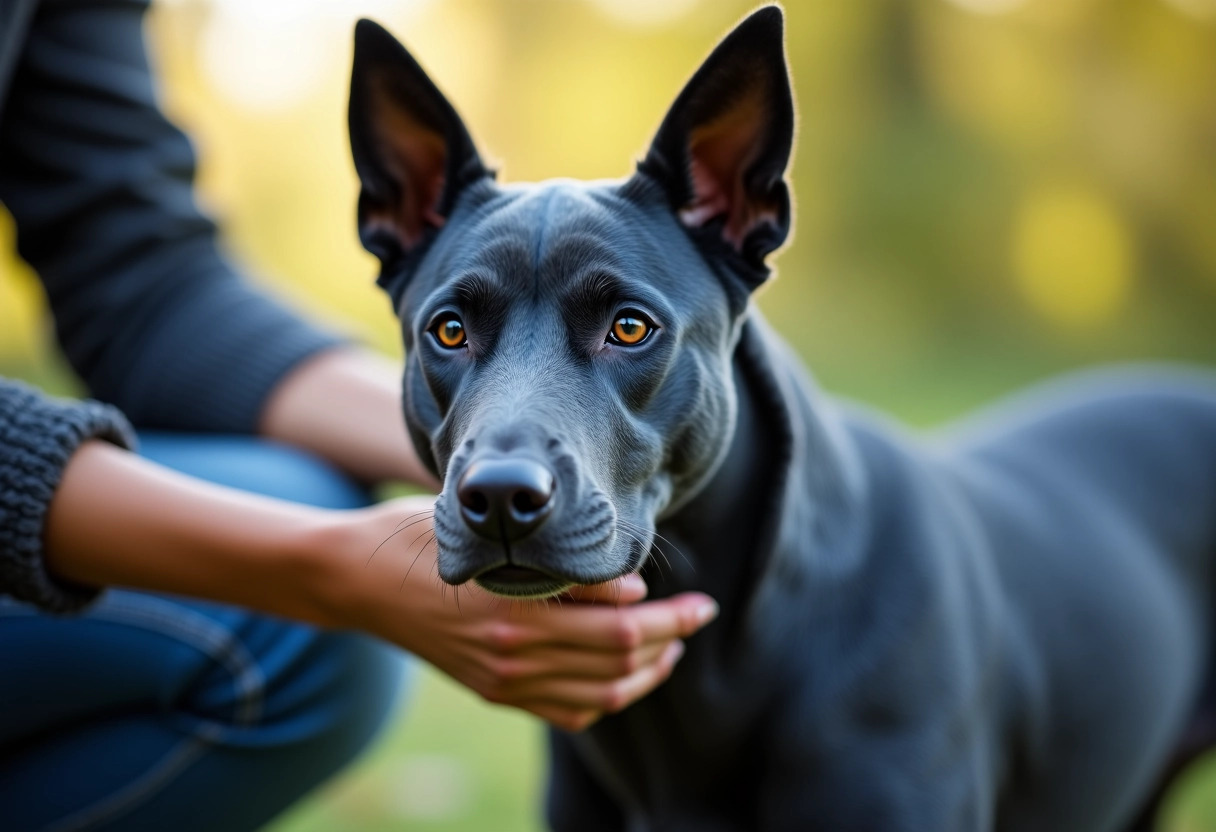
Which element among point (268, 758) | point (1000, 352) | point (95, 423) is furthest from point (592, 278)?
point (1000, 352)

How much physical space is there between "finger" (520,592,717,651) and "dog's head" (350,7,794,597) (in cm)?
14

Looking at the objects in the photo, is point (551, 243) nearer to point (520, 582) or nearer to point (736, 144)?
point (736, 144)

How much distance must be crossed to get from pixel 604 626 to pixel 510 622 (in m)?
0.15

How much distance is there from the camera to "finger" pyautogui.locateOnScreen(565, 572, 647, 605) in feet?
5.87

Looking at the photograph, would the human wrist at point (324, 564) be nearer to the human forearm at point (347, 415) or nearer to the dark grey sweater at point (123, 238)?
the human forearm at point (347, 415)

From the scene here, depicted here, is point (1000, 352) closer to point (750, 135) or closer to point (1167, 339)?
point (1167, 339)

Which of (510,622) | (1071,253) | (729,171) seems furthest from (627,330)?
(1071,253)

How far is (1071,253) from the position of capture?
1122 centimetres

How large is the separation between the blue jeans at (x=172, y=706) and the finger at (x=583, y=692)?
71cm

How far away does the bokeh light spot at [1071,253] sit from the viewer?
1113cm

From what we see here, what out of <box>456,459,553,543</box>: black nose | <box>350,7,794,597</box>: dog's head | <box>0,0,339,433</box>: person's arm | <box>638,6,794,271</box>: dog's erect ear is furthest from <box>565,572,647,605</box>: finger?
<box>0,0,339,433</box>: person's arm

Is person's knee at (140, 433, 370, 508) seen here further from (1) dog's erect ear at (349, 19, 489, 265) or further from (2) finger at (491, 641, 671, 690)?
(2) finger at (491, 641, 671, 690)

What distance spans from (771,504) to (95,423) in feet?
3.75

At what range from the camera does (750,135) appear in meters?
1.89
